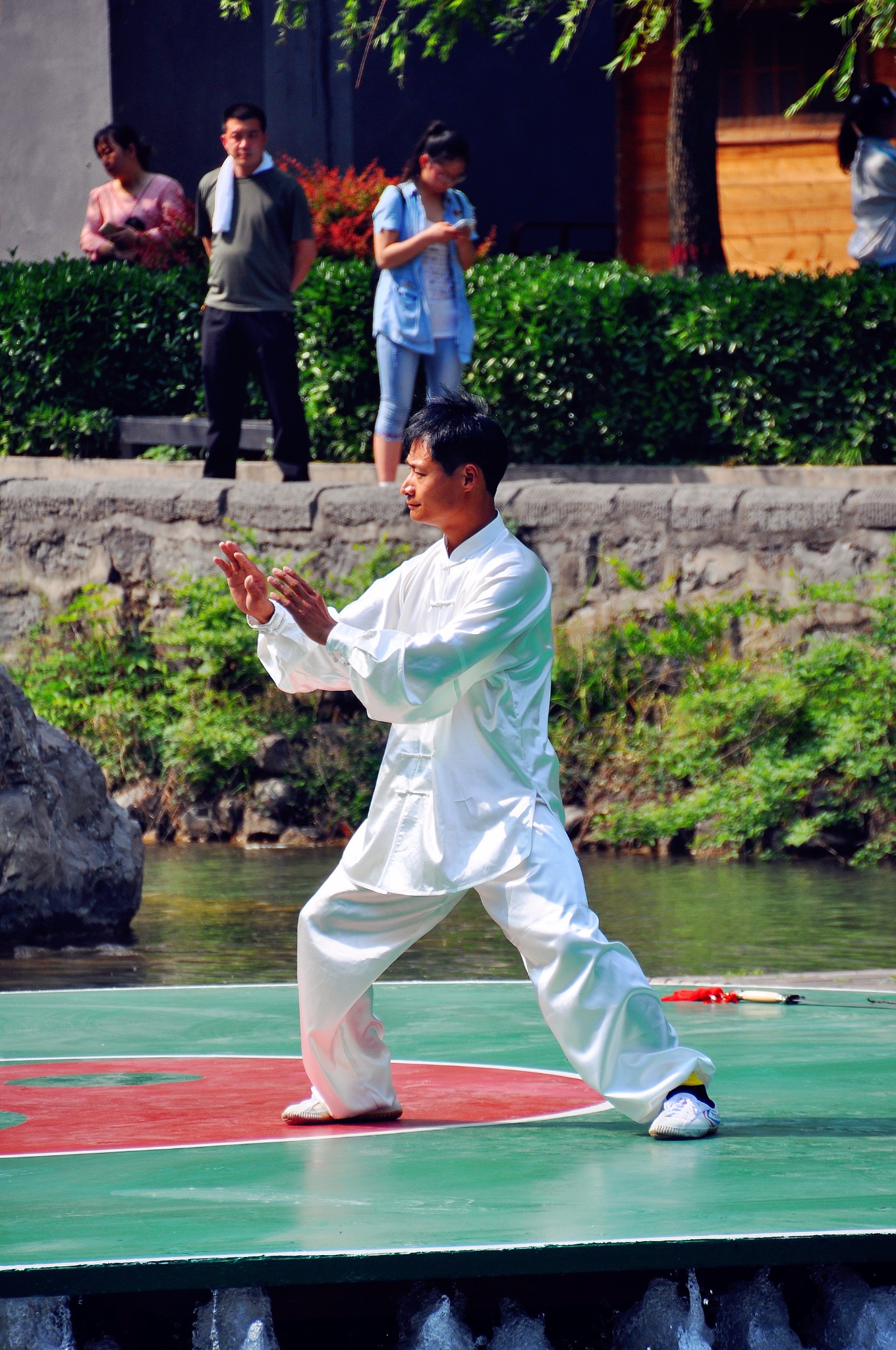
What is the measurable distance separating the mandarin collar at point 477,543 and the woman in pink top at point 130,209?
31.9 ft

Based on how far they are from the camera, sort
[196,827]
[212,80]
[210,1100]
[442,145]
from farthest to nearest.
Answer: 1. [212,80]
2. [196,827]
3. [442,145]
4. [210,1100]

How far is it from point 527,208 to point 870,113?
5.73 meters

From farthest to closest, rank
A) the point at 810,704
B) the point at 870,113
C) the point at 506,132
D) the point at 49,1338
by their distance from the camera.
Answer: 1. the point at 506,132
2. the point at 870,113
3. the point at 810,704
4. the point at 49,1338

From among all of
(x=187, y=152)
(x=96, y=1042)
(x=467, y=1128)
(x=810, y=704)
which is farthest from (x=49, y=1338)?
(x=187, y=152)

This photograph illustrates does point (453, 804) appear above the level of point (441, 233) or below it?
above

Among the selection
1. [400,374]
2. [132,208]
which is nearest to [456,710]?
[400,374]

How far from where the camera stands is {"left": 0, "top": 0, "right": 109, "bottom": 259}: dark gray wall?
1562cm

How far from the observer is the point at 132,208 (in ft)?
46.8

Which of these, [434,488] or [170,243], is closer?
[434,488]

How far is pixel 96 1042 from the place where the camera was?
6.22 metres

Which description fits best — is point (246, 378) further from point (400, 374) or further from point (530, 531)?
point (530, 531)

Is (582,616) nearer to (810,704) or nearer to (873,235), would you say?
(810,704)

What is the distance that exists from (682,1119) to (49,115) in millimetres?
12761

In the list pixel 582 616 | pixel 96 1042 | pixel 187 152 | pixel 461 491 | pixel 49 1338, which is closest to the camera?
pixel 49 1338
